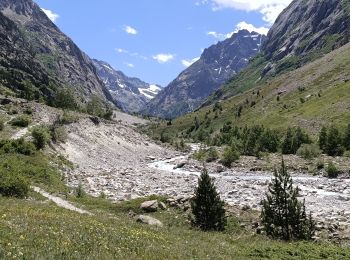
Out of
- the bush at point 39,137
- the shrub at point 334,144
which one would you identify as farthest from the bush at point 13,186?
the shrub at point 334,144

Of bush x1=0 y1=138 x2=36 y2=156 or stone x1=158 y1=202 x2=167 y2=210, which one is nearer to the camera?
stone x1=158 y1=202 x2=167 y2=210

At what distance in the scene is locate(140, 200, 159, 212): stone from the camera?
41000 mm

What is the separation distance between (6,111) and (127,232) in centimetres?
8758

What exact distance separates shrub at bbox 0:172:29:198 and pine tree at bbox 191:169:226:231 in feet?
50.8

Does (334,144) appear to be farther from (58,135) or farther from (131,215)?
(131,215)

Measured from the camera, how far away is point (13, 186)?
38.7 metres

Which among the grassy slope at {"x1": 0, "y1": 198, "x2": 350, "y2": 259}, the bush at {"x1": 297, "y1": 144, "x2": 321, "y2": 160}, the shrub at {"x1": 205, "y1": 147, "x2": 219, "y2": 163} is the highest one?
the bush at {"x1": 297, "y1": 144, "x2": 321, "y2": 160}

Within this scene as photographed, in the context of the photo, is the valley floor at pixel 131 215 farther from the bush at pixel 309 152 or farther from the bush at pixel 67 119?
the bush at pixel 309 152

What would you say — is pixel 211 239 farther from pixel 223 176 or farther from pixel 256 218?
pixel 223 176

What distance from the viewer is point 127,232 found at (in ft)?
76.9

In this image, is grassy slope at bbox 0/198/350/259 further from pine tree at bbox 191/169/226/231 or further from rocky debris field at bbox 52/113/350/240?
rocky debris field at bbox 52/113/350/240

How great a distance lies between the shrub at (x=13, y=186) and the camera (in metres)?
38.3

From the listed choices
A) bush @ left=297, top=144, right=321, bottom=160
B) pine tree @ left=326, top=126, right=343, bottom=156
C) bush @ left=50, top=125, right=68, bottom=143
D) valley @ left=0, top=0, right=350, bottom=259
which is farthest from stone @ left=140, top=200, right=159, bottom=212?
pine tree @ left=326, top=126, right=343, bottom=156

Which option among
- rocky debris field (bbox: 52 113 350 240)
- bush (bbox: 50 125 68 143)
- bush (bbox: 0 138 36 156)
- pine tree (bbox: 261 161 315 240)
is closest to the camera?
pine tree (bbox: 261 161 315 240)
